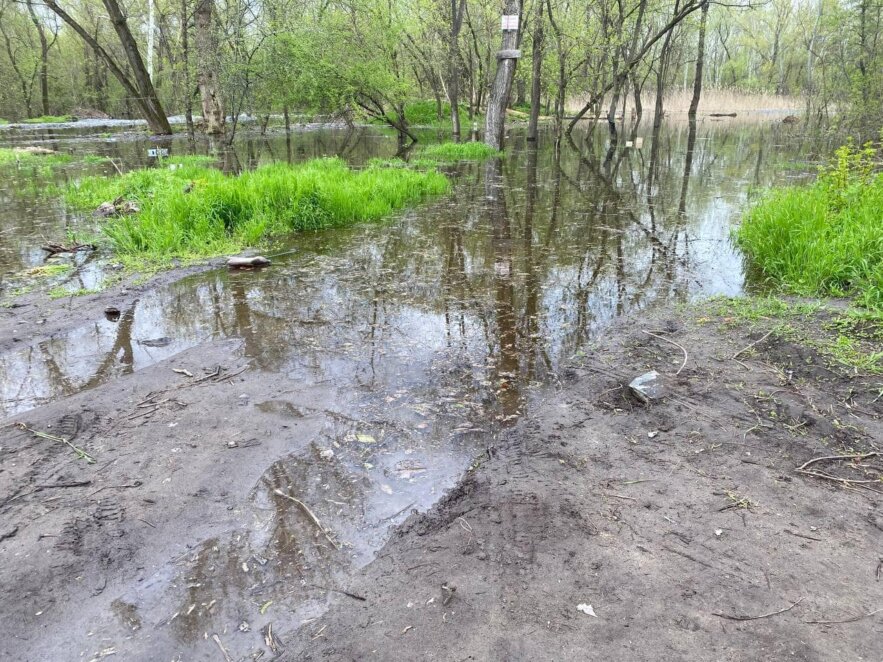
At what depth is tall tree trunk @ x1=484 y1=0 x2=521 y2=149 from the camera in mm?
14008

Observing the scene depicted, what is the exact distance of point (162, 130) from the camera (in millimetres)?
20156

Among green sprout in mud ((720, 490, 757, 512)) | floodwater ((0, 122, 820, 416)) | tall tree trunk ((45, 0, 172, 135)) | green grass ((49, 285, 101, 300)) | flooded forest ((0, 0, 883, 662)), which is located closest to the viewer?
flooded forest ((0, 0, 883, 662))

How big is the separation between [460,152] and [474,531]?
46.3ft

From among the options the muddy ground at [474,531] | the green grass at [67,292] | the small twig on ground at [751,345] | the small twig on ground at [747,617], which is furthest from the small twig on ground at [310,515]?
the green grass at [67,292]

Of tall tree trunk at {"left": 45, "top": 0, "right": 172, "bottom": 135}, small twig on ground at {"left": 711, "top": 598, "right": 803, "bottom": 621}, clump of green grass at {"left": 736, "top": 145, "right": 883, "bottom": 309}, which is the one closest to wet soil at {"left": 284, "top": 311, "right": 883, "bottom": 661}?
small twig on ground at {"left": 711, "top": 598, "right": 803, "bottom": 621}

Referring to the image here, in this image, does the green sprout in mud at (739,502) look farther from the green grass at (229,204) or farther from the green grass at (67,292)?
the green grass at (229,204)

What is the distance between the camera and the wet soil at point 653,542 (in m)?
1.77

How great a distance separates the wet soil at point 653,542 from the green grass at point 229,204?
17.4ft

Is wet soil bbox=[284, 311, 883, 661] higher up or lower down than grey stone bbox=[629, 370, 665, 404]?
lower down

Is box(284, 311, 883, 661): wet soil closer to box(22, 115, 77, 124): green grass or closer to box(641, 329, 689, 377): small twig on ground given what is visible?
box(641, 329, 689, 377): small twig on ground

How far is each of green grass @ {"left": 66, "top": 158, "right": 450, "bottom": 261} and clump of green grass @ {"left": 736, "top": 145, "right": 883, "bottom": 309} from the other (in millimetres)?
5301

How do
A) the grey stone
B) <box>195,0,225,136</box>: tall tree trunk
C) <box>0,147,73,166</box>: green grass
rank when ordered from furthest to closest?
<box>0,147,73,166</box>: green grass, <box>195,0,225,136</box>: tall tree trunk, the grey stone

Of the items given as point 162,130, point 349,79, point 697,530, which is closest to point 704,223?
point 697,530

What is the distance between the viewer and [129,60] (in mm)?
17656
